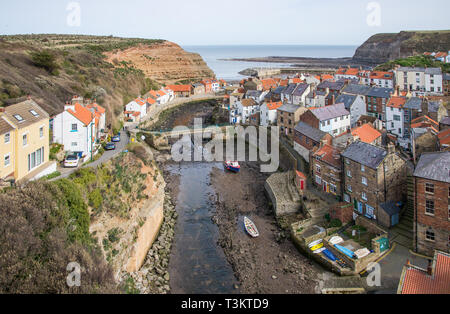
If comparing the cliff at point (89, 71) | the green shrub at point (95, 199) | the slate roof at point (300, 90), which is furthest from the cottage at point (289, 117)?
the green shrub at point (95, 199)

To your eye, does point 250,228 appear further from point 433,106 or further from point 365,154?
point 433,106

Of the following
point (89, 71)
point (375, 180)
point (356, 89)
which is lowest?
point (375, 180)

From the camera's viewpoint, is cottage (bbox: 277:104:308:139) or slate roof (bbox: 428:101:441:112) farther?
cottage (bbox: 277:104:308:139)

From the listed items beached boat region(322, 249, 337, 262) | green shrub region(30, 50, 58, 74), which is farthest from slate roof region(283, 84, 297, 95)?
beached boat region(322, 249, 337, 262)

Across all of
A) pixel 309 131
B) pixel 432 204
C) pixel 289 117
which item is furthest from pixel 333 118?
pixel 432 204

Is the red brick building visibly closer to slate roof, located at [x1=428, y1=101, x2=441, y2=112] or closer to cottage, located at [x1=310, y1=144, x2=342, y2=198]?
cottage, located at [x1=310, y1=144, x2=342, y2=198]

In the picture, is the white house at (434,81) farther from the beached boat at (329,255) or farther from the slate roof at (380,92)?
the beached boat at (329,255)

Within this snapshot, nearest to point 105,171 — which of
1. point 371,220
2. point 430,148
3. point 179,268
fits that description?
point 179,268
